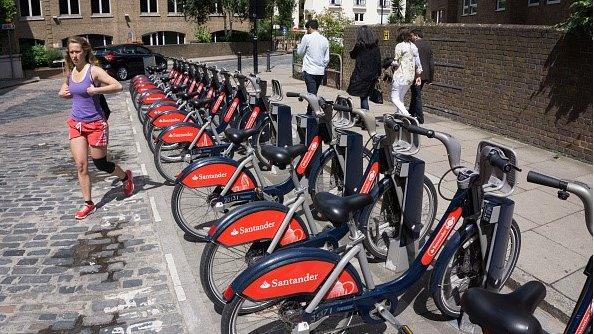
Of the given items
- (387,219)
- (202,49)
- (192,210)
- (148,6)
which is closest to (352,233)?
(387,219)

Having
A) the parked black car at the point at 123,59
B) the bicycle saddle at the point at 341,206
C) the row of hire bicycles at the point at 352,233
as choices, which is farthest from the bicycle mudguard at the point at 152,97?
the parked black car at the point at 123,59

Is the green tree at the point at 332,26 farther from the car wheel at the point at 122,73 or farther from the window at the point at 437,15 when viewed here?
the car wheel at the point at 122,73

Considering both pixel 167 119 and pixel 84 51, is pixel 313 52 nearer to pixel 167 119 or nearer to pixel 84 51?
pixel 167 119

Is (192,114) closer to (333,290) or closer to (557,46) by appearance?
(333,290)

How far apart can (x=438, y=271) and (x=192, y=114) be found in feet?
16.1

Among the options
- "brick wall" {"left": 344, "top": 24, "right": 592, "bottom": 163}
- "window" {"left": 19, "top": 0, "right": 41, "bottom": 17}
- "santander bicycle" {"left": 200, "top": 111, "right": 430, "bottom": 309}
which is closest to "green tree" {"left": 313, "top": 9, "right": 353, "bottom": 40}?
"brick wall" {"left": 344, "top": 24, "right": 592, "bottom": 163}

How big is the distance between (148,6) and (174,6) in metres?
2.15

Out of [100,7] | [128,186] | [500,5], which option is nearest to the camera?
[128,186]

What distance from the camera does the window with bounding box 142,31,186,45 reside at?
42562 mm

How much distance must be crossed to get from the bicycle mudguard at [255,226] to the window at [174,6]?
42.1m

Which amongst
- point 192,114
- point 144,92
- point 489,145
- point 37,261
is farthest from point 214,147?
point 144,92

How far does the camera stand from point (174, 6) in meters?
43.0

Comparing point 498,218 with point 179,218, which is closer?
point 498,218

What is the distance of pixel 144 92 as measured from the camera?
10.6m
